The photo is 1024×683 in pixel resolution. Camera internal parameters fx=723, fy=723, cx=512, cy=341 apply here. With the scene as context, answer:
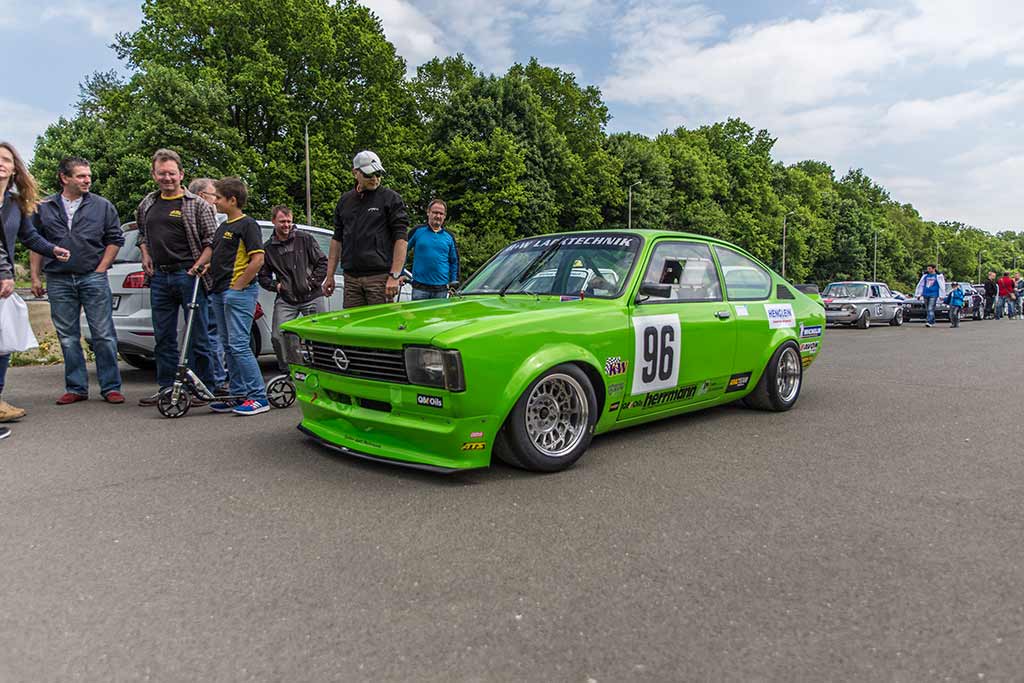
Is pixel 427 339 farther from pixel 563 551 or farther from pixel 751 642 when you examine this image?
pixel 751 642

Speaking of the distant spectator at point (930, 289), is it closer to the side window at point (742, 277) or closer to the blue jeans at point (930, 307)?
the blue jeans at point (930, 307)

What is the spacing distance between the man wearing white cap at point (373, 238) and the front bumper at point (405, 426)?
6.23ft

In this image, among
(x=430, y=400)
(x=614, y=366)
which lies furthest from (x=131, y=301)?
(x=614, y=366)

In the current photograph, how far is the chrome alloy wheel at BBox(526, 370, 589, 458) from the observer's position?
412 centimetres

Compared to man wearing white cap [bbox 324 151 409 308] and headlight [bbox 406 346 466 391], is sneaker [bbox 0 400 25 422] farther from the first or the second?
headlight [bbox 406 346 466 391]

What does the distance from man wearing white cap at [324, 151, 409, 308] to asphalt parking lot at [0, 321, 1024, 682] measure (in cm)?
164

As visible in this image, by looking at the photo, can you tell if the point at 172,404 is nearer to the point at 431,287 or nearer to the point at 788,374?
the point at 431,287

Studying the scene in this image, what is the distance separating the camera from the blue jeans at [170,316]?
6.20m

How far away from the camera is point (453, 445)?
3770 millimetres

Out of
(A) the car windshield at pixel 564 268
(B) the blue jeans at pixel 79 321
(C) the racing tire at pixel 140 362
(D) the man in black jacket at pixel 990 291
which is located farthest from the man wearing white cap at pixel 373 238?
(D) the man in black jacket at pixel 990 291

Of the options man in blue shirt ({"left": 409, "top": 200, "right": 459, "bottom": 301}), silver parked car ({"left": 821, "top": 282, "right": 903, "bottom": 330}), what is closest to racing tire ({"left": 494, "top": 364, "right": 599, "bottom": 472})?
man in blue shirt ({"left": 409, "top": 200, "right": 459, "bottom": 301})

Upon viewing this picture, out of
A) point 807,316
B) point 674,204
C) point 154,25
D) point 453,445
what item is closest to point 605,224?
point 674,204

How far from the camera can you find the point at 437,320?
4043 mm

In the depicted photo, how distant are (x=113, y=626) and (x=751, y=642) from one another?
6.71ft
